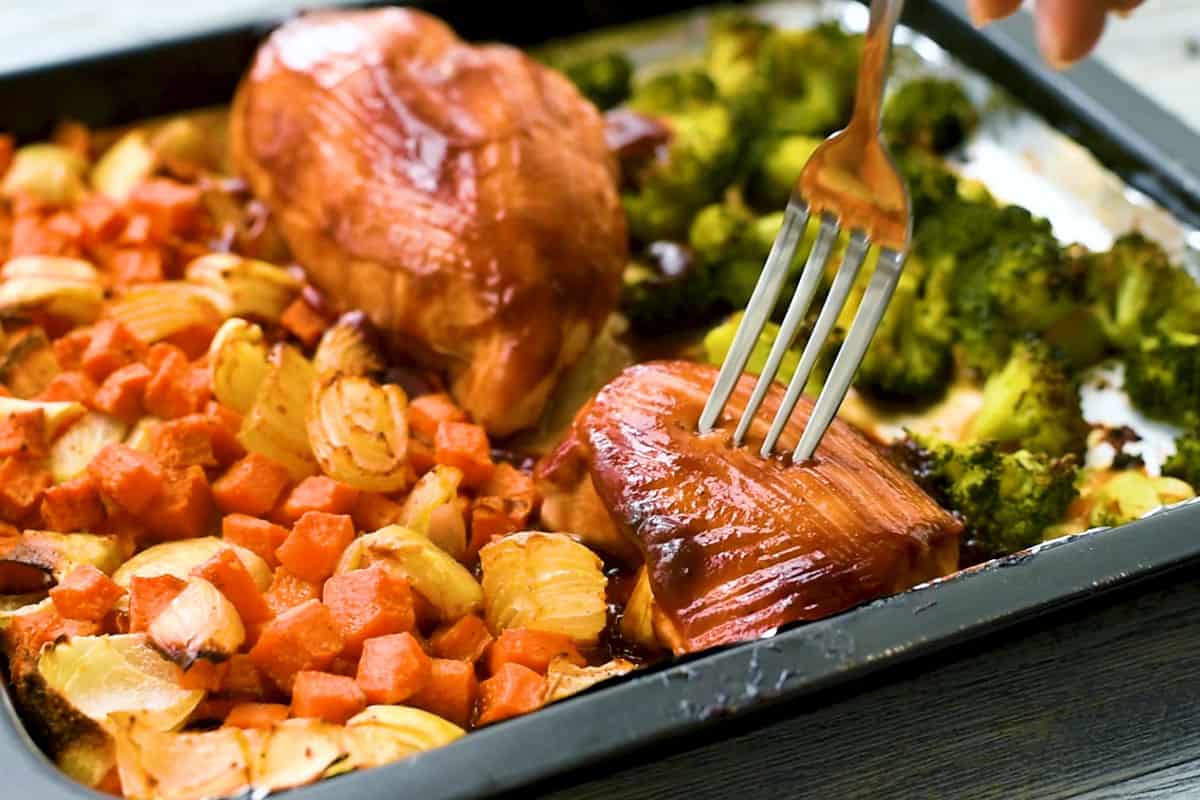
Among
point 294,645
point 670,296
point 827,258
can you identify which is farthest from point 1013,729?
point 670,296

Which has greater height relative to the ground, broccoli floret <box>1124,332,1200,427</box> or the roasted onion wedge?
broccoli floret <box>1124,332,1200,427</box>

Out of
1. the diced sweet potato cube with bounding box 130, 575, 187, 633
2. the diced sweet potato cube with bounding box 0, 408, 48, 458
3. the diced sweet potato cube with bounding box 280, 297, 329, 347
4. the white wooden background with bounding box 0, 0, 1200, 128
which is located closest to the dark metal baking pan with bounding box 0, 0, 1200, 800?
the diced sweet potato cube with bounding box 130, 575, 187, 633

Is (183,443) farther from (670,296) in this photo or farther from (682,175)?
(682,175)

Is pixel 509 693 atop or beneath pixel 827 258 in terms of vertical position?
beneath

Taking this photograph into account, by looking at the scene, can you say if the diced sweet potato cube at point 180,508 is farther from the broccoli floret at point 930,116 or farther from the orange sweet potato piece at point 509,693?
the broccoli floret at point 930,116

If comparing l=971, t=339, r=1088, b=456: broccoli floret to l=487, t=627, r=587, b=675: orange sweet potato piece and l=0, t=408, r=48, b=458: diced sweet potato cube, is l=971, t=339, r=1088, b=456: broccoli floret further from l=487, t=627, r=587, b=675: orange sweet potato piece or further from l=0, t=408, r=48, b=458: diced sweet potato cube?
l=0, t=408, r=48, b=458: diced sweet potato cube

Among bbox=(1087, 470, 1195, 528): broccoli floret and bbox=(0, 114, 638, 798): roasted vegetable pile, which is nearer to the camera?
bbox=(0, 114, 638, 798): roasted vegetable pile

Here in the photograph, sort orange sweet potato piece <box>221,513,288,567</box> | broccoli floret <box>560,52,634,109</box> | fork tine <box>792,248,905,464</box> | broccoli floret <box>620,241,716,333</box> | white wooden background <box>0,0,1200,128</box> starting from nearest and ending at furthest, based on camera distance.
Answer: fork tine <box>792,248,905,464</box>
orange sweet potato piece <box>221,513,288,567</box>
broccoli floret <box>620,241,716,333</box>
broccoli floret <box>560,52,634,109</box>
white wooden background <box>0,0,1200,128</box>

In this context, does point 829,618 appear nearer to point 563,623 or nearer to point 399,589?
point 563,623

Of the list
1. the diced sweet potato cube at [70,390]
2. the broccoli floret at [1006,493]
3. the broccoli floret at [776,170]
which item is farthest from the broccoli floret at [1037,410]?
the diced sweet potato cube at [70,390]
